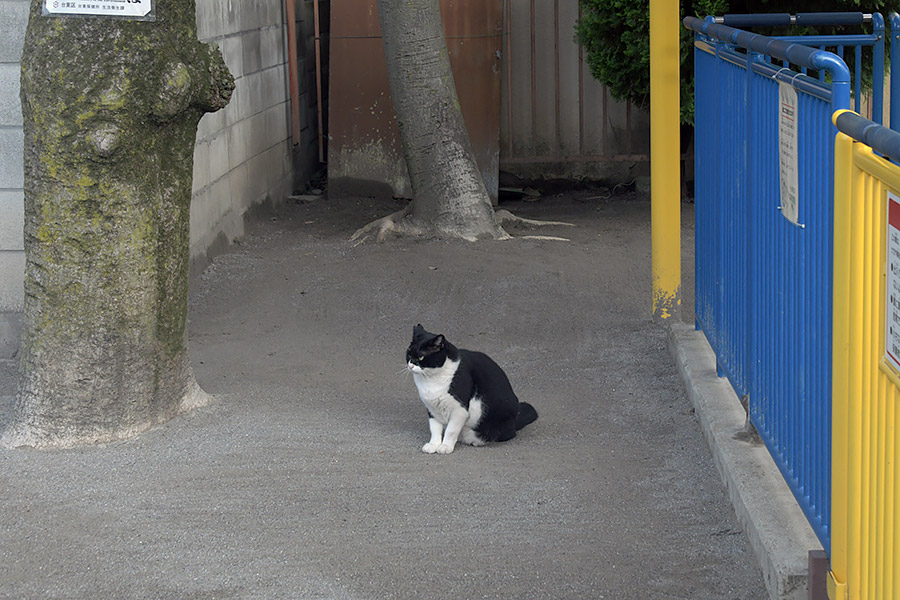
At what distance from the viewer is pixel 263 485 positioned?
4.00m

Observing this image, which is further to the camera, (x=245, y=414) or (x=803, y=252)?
(x=245, y=414)

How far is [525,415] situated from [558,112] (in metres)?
6.23

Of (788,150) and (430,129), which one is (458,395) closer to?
(788,150)

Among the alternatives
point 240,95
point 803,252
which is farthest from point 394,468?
point 240,95

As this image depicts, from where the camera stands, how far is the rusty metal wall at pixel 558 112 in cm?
1020

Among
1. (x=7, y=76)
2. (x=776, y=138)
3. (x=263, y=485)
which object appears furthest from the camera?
(x=7, y=76)

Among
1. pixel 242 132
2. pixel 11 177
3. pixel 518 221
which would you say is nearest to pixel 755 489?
pixel 11 177

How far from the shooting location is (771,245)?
3459 mm

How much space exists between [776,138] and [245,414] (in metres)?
2.61

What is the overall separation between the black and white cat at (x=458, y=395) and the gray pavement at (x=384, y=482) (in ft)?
0.27

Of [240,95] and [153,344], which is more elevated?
[240,95]

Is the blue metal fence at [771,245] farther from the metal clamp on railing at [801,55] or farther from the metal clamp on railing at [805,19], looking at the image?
the metal clamp on railing at [805,19]

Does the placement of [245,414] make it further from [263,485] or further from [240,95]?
[240,95]

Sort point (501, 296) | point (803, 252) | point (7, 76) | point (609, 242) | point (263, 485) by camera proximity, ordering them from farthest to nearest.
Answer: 1. point (609, 242)
2. point (501, 296)
3. point (7, 76)
4. point (263, 485)
5. point (803, 252)
